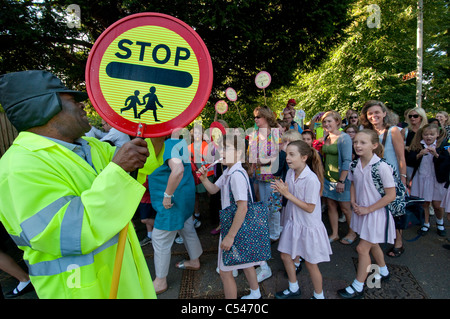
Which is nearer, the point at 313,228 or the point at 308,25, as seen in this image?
the point at 313,228

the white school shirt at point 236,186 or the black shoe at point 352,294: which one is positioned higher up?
the white school shirt at point 236,186

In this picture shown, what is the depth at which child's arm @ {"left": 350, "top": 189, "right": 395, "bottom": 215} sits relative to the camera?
2342mm

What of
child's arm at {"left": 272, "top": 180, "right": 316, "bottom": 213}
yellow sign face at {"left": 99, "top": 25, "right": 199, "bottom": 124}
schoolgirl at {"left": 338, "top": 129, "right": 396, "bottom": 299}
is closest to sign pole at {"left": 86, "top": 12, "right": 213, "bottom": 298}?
yellow sign face at {"left": 99, "top": 25, "right": 199, "bottom": 124}

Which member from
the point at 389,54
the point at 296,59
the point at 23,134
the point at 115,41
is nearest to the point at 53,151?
the point at 23,134

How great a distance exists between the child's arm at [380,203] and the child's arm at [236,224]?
1.35 metres

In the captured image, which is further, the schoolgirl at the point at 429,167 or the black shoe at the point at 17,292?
the schoolgirl at the point at 429,167

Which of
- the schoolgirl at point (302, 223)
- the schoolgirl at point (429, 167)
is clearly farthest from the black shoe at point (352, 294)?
the schoolgirl at point (429, 167)

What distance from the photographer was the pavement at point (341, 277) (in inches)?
104

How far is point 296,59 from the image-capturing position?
21.1 ft

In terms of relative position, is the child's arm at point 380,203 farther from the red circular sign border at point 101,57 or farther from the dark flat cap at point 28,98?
the dark flat cap at point 28,98

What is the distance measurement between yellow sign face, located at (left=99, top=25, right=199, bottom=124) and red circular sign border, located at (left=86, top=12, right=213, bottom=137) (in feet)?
0.07
